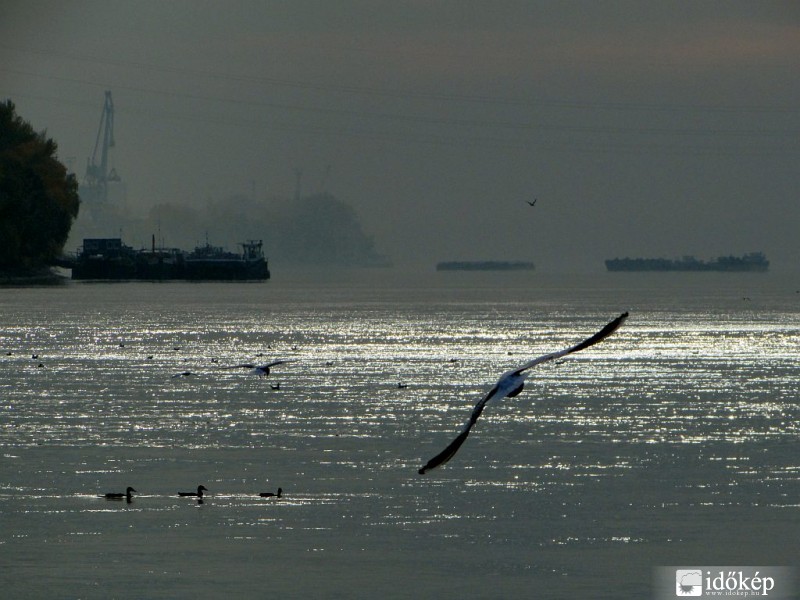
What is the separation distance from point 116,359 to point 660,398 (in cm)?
2512

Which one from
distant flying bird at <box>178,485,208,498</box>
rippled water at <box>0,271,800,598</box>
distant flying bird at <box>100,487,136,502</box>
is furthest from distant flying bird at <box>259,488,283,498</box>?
distant flying bird at <box>100,487,136,502</box>

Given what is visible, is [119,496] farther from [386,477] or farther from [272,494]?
[386,477]

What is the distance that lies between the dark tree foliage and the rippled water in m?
117

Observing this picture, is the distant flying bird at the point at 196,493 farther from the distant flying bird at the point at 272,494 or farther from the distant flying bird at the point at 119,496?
the distant flying bird at the point at 272,494

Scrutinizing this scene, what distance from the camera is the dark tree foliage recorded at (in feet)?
567

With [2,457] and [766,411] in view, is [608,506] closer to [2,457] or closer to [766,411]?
[2,457]

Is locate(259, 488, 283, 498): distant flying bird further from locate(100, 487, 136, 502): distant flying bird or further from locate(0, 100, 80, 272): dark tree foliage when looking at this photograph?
locate(0, 100, 80, 272): dark tree foliage

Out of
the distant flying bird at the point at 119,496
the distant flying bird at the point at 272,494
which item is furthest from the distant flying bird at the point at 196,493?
the distant flying bird at the point at 272,494

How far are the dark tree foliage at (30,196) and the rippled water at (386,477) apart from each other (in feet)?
385

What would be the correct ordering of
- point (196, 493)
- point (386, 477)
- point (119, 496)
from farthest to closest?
point (386, 477), point (196, 493), point (119, 496)

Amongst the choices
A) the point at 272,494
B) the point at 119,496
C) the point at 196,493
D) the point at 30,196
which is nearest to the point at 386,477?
the point at 272,494

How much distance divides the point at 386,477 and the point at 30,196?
501ft

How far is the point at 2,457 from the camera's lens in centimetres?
2975

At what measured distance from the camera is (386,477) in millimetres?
27453
